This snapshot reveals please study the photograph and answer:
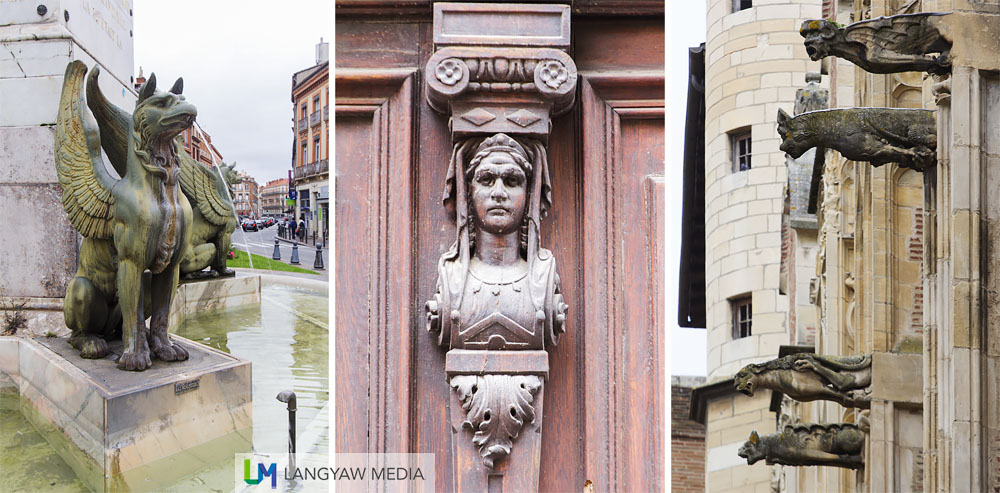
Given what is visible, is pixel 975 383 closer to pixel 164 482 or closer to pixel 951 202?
pixel 951 202

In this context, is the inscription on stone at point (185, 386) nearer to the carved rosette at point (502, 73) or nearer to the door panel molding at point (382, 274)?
the door panel molding at point (382, 274)

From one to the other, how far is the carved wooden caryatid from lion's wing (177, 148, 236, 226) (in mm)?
7401

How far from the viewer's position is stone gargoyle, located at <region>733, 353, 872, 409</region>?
617 cm

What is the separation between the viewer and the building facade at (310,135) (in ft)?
19.6

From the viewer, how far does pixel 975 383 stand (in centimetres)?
456

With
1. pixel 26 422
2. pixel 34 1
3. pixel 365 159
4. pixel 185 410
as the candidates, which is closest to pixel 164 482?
pixel 185 410

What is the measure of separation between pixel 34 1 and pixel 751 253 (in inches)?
520

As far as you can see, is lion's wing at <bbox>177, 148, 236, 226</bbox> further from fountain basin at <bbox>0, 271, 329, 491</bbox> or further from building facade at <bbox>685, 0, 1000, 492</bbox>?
building facade at <bbox>685, 0, 1000, 492</bbox>

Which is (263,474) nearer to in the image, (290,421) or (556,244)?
(290,421)

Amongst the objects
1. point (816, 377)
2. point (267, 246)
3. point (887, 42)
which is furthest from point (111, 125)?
point (887, 42)

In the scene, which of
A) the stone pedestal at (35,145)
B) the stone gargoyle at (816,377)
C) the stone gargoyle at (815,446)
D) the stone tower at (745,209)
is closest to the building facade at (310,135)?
the stone gargoyle at (816,377)

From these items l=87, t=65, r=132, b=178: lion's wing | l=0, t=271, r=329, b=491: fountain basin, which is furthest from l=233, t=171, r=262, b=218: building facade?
l=87, t=65, r=132, b=178: lion's wing

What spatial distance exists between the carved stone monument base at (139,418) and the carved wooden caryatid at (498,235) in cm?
477

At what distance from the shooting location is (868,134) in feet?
15.9
